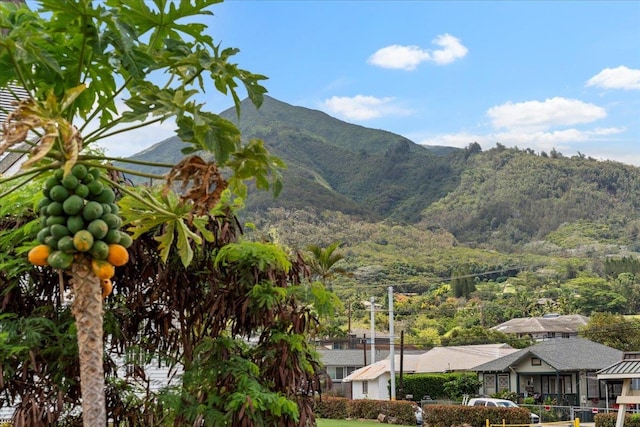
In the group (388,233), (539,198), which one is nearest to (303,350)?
(388,233)

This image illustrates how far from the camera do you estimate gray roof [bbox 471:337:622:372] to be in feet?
165

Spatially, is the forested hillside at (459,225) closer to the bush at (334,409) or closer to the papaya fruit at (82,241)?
the bush at (334,409)

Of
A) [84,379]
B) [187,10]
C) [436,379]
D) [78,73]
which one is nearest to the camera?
[84,379]

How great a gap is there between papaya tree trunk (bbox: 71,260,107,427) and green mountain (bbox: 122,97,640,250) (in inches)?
4949

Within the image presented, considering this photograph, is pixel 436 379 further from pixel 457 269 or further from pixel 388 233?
pixel 388 233

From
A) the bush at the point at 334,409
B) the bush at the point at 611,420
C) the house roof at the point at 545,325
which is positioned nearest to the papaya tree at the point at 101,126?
the bush at the point at 611,420

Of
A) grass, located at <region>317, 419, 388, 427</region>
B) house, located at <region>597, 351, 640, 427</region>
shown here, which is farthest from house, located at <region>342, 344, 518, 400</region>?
house, located at <region>597, 351, 640, 427</region>

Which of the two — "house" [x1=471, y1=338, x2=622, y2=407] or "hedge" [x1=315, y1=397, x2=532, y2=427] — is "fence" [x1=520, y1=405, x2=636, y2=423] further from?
"house" [x1=471, y1=338, x2=622, y2=407]

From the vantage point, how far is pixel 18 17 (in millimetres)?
4863

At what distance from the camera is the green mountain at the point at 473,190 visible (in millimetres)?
145500

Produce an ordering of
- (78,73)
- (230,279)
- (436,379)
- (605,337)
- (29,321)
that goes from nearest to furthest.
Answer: (78,73), (29,321), (230,279), (436,379), (605,337)

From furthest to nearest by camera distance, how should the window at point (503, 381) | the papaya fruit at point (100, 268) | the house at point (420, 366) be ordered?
the house at point (420, 366) → the window at point (503, 381) → the papaya fruit at point (100, 268)

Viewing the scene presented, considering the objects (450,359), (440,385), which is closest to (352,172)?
(450,359)

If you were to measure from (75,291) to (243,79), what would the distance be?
167cm
